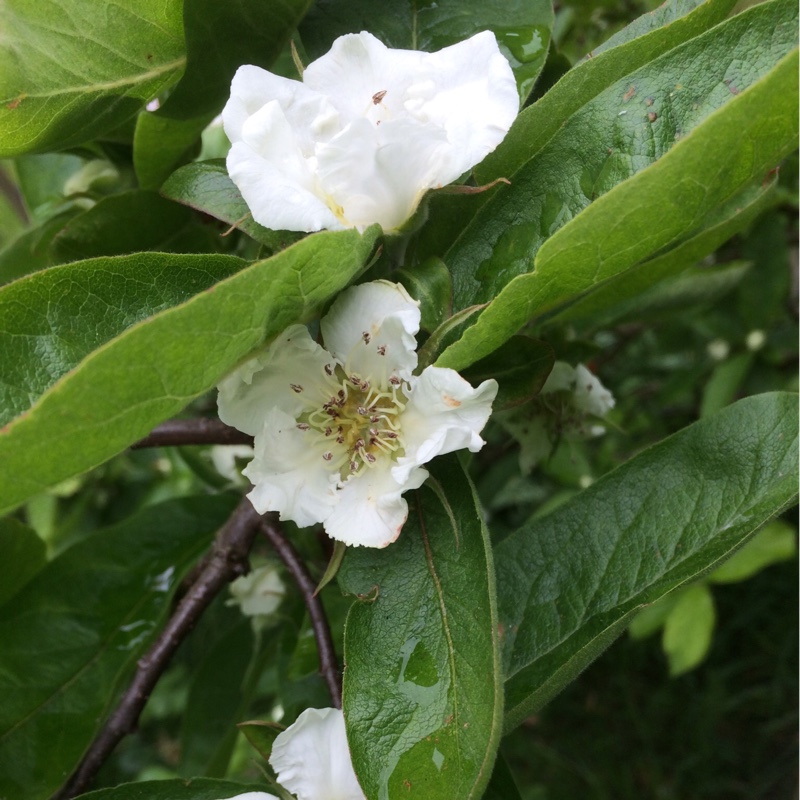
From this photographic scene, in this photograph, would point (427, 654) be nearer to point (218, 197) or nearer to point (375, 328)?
point (375, 328)

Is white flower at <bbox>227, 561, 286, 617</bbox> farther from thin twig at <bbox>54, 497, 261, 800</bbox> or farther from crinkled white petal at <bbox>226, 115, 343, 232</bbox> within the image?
crinkled white petal at <bbox>226, 115, 343, 232</bbox>

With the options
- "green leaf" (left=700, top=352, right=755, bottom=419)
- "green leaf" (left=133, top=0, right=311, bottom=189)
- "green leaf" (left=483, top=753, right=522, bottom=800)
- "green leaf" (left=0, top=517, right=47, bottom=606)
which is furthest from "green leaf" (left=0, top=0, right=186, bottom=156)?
"green leaf" (left=700, top=352, right=755, bottom=419)

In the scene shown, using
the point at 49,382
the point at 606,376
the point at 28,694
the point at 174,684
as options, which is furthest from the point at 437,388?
the point at 174,684

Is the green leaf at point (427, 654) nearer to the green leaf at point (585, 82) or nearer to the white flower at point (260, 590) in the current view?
the green leaf at point (585, 82)

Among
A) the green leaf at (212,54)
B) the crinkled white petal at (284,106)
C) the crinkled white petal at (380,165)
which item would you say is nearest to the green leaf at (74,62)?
the green leaf at (212,54)

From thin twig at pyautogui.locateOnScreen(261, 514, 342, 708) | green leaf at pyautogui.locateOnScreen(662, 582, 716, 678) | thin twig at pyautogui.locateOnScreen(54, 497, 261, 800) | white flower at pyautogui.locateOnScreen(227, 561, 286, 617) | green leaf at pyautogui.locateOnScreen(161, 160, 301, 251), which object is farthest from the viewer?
green leaf at pyautogui.locateOnScreen(662, 582, 716, 678)

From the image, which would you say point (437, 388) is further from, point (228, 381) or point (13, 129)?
point (13, 129)
